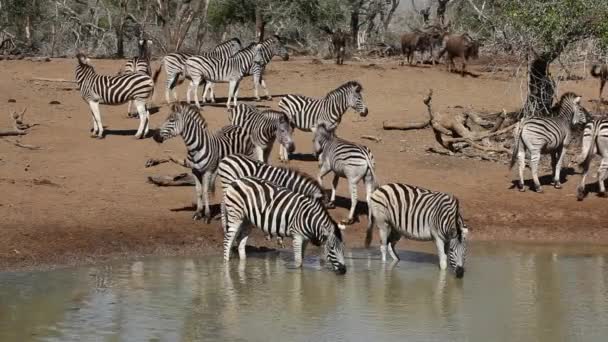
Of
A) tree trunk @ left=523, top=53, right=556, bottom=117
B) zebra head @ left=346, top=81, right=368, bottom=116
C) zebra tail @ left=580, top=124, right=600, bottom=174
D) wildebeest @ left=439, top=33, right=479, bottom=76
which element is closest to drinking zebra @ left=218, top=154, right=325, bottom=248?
zebra head @ left=346, top=81, right=368, bottom=116

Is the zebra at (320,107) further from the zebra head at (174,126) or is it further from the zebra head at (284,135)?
the zebra head at (174,126)

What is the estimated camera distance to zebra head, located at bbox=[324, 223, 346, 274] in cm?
1252

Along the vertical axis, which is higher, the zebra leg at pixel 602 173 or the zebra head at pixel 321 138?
the zebra head at pixel 321 138

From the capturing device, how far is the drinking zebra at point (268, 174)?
13875mm

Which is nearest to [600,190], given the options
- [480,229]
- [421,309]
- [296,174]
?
[480,229]

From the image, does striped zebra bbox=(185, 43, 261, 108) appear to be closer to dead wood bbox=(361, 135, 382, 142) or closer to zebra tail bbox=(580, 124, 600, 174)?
dead wood bbox=(361, 135, 382, 142)

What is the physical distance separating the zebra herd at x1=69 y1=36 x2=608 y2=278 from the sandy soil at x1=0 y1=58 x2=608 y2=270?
0.53 m

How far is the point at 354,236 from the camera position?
15.1m

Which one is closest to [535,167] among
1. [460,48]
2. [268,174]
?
[268,174]

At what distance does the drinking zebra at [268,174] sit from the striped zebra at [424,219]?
0.99m

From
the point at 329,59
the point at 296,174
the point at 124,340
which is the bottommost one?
the point at 124,340

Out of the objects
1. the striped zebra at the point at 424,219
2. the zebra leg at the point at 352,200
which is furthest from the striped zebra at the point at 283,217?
the zebra leg at the point at 352,200

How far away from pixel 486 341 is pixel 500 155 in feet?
32.2

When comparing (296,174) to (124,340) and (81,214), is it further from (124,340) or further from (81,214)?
(124,340)
